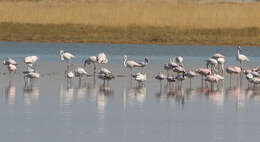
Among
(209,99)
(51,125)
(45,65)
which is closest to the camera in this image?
(51,125)

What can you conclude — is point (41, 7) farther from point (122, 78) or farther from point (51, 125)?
point (51, 125)

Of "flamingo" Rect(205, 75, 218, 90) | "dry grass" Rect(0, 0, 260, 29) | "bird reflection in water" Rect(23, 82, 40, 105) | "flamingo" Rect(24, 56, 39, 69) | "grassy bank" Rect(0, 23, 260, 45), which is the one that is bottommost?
"bird reflection in water" Rect(23, 82, 40, 105)

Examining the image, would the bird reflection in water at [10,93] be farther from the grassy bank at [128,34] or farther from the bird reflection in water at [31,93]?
the grassy bank at [128,34]

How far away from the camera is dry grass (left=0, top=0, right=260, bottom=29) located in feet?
132

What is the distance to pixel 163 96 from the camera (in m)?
19.7

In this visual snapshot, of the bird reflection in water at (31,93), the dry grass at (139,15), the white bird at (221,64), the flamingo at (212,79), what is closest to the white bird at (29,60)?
the bird reflection in water at (31,93)

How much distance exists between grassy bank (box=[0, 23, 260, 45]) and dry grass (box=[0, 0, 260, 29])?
0.65 metres

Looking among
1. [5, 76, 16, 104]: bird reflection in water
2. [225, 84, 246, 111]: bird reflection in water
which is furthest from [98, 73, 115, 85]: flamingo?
[225, 84, 246, 111]: bird reflection in water

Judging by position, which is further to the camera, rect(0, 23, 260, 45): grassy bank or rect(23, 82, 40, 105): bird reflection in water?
rect(0, 23, 260, 45): grassy bank

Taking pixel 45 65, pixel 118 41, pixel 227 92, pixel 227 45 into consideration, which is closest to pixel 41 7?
pixel 118 41

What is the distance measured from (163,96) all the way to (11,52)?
45.0ft

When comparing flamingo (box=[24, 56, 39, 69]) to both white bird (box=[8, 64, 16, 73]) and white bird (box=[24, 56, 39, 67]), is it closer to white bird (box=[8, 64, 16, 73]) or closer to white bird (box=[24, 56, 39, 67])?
white bird (box=[24, 56, 39, 67])

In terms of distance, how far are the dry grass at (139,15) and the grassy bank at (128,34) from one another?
652mm

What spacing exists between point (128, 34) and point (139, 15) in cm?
354
